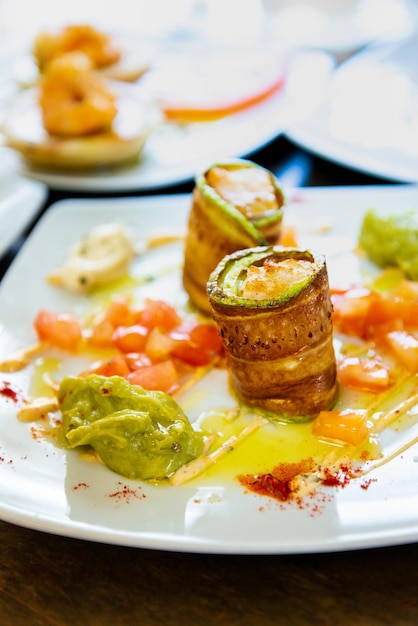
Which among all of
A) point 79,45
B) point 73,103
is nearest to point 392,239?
point 73,103

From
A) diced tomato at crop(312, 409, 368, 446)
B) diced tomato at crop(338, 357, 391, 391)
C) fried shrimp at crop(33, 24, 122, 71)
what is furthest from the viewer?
fried shrimp at crop(33, 24, 122, 71)

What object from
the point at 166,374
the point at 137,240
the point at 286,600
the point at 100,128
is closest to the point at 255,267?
the point at 166,374

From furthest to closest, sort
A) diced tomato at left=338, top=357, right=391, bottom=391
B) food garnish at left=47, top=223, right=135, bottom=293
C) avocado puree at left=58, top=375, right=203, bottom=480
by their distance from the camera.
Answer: food garnish at left=47, top=223, right=135, bottom=293, diced tomato at left=338, top=357, right=391, bottom=391, avocado puree at left=58, top=375, right=203, bottom=480

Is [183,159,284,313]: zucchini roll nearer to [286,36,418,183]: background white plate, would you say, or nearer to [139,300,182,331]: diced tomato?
[139,300,182,331]: diced tomato

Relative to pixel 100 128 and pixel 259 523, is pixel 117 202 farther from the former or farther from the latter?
pixel 259 523

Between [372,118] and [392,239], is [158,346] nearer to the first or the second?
[392,239]

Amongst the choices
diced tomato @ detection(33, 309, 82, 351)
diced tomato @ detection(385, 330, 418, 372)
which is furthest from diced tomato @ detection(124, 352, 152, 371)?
diced tomato @ detection(385, 330, 418, 372)
